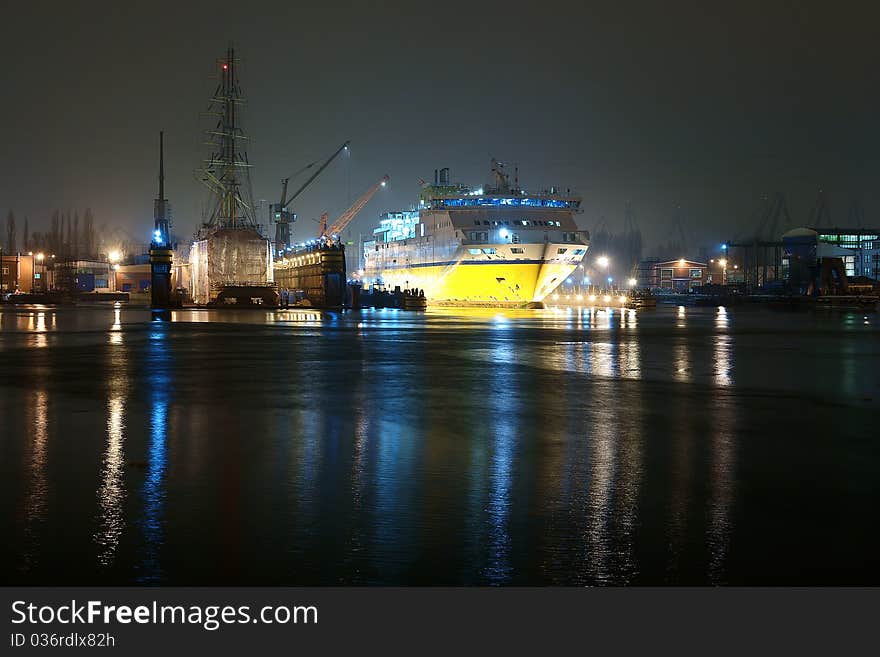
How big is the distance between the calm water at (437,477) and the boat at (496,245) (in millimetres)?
61860

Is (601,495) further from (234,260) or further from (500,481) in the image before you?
(234,260)

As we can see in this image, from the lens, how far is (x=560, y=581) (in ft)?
20.6

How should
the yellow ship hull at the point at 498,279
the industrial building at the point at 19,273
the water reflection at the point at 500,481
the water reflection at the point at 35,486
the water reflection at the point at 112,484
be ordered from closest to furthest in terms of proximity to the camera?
the water reflection at the point at 500,481
the water reflection at the point at 35,486
the water reflection at the point at 112,484
the yellow ship hull at the point at 498,279
the industrial building at the point at 19,273

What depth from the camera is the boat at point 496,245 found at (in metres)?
83.2

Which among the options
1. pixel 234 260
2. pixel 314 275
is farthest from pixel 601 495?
pixel 314 275

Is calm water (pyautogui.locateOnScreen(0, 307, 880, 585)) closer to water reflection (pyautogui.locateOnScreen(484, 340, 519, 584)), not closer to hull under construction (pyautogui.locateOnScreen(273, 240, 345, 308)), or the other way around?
water reflection (pyautogui.locateOnScreen(484, 340, 519, 584))

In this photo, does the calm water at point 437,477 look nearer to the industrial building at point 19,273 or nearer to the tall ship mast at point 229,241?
the tall ship mast at point 229,241

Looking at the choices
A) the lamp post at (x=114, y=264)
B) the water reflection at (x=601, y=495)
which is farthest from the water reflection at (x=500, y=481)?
the lamp post at (x=114, y=264)

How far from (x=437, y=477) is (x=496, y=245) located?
74.7 metres

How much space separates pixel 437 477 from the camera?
9.66 metres

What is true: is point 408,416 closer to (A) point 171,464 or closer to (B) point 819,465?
(A) point 171,464
